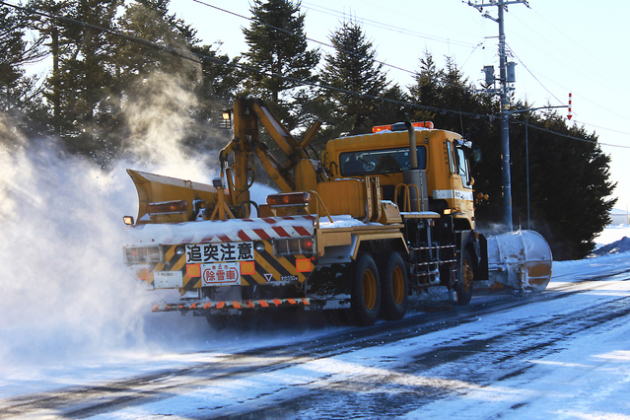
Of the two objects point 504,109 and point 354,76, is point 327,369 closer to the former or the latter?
point 504,109

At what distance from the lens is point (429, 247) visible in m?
11.4

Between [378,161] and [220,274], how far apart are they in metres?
4.16

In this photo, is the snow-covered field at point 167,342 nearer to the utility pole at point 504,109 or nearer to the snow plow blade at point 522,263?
the snow plow blade at point 522,263

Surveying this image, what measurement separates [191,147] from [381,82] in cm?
1721

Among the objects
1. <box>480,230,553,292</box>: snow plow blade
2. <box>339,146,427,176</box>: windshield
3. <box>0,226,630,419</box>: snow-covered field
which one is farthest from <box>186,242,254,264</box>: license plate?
<box>480,230,553,292</box>: snow plow blade

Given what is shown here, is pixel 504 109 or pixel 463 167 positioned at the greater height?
pixel 504 109

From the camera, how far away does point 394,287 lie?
412 inches

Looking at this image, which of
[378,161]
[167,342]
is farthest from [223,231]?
[378,161]

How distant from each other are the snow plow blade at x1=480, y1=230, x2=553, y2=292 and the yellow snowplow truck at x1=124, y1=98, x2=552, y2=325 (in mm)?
961

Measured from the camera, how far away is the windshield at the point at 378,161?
11852 millimetres

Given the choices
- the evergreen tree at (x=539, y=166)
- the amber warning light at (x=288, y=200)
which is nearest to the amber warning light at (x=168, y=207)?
the amber warning light at (x=288, y=200)

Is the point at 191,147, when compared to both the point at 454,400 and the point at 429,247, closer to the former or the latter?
the point at 429,247

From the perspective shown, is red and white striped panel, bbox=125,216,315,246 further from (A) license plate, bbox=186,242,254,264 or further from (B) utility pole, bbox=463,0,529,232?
(B) utility pole, bbox=463,0,529,232

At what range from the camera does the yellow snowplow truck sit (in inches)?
342
